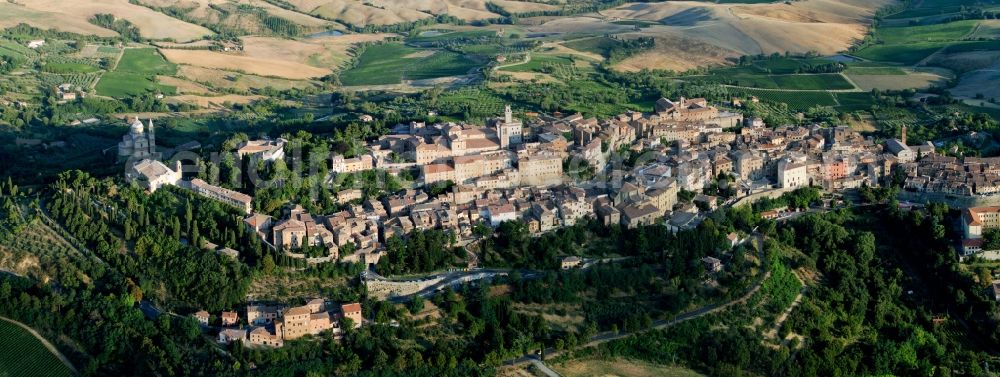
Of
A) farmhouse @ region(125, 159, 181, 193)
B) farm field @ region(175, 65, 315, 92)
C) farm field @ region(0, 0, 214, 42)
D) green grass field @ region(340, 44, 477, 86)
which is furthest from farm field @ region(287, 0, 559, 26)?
farmhouse @ region(125, 159, 181, 193)

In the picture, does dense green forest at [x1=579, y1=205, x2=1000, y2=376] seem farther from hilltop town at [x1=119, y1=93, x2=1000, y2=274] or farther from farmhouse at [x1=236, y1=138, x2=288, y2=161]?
farmhouse at [x1=236, y1=138, x2=288, y2=161]

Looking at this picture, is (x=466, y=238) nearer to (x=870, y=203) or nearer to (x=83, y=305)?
(x=83, y=305)

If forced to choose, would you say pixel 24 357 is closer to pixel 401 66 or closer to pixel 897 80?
pixel 401 66

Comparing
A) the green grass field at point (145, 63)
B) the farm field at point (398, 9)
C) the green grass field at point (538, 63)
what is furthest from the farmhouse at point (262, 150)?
the farm field at point (398, 9)

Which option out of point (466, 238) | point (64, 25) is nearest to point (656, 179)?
point (466, 238)

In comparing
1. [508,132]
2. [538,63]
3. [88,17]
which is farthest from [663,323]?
[88,17]

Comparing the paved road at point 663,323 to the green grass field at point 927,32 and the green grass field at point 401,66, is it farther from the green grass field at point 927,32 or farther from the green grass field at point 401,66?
the green grass field at point 927,32
